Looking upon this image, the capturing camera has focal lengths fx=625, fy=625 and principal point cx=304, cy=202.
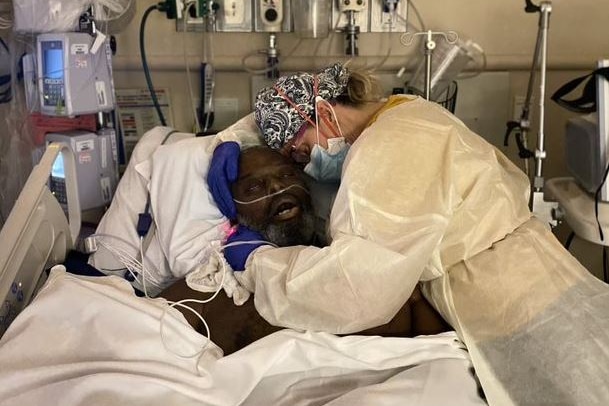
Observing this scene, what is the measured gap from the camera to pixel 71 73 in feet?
5.87

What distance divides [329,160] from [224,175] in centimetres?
28

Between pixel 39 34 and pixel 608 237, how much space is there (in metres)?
1.64

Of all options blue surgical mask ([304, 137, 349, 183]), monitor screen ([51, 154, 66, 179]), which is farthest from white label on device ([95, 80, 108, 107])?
blue surgical mask ([304, 137, 349, 183])

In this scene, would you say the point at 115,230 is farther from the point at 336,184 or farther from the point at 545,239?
the point at 545,239

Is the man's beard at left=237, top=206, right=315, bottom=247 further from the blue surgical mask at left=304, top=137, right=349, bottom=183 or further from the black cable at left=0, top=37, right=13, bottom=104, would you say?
the black cable at left=0, top=37, right=13, bottom=104

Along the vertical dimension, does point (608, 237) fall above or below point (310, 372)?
above

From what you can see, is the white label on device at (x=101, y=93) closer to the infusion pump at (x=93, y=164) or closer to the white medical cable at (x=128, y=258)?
the infusion pump at (x=93, y=164)

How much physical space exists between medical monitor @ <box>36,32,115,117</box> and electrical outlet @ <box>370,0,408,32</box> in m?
0.93

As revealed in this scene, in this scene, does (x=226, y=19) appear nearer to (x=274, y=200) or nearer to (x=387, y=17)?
(x=387, y=17)

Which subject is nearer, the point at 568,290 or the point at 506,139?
the point at 568,290

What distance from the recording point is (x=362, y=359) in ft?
3.98

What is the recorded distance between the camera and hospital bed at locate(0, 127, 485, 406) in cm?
111

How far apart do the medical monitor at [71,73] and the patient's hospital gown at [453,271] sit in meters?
0.83

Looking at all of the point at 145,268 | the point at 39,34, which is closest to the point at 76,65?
the point at 39,34
